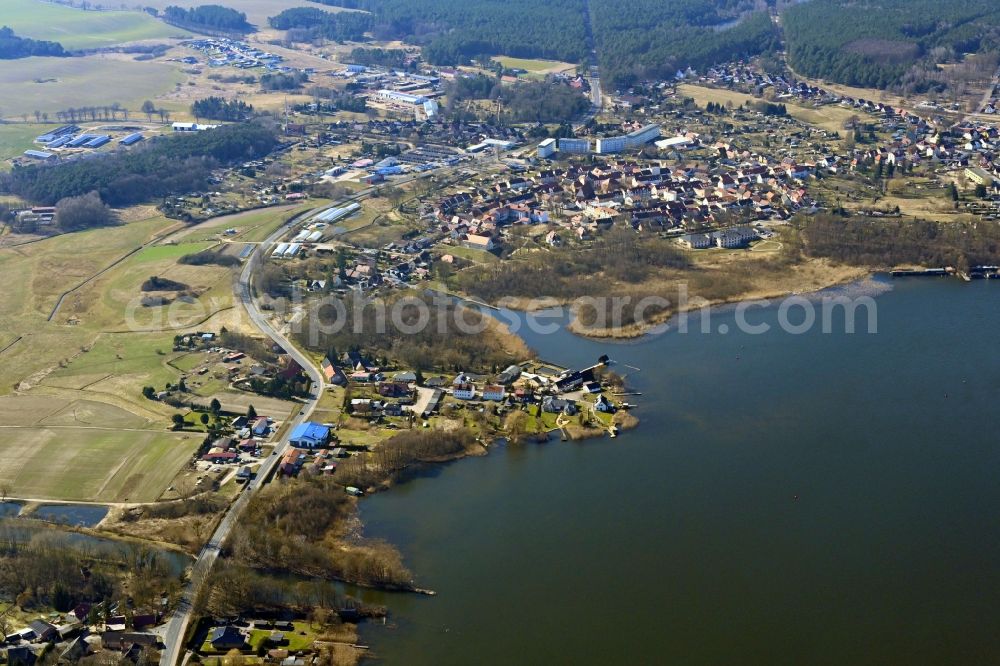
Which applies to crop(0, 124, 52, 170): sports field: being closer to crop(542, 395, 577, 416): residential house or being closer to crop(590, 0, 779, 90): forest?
crop(590, 0, 779, 90): forest

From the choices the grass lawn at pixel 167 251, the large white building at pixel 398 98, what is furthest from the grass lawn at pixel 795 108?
the grass lawn at pixel 167 251

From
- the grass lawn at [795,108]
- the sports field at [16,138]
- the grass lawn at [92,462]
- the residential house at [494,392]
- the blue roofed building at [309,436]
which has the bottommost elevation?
the grass lawn at [92,462]

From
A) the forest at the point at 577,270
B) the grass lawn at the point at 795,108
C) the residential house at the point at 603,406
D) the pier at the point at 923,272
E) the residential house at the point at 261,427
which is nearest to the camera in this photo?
the residential house at the point at 261,427

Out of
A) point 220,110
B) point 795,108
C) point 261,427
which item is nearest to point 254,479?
point 261,427

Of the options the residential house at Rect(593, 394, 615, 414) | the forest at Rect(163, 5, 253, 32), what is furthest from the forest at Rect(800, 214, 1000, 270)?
the forest at Rect(163, 5, 253, 32)

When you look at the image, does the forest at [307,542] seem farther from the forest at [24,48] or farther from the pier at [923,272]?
the forest at [24,48]

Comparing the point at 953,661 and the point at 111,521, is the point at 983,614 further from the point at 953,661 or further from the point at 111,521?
the point at 111,521
